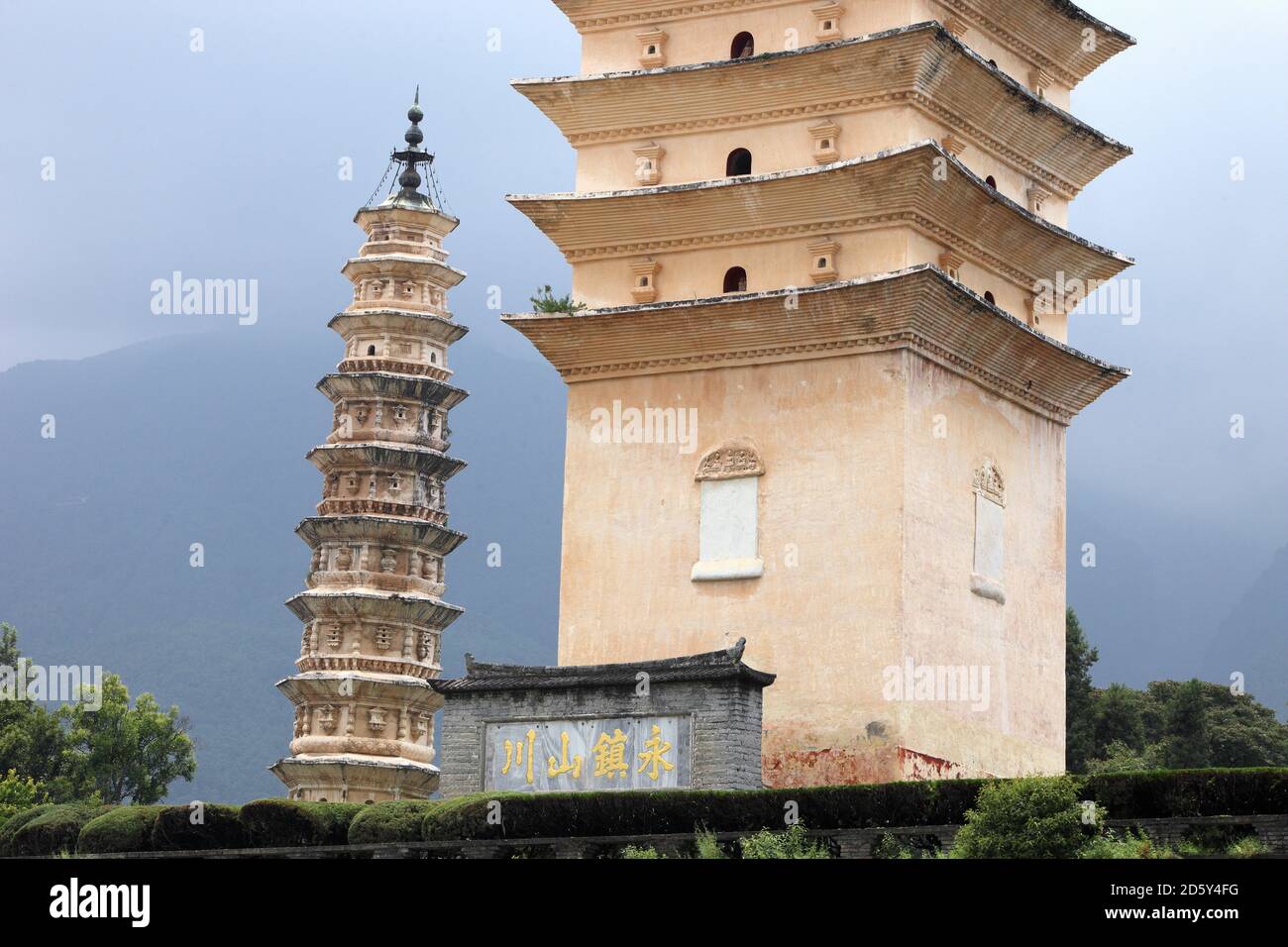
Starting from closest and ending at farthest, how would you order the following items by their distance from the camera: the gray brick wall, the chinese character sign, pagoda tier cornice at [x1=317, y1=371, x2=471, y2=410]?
the gray brick wall → the chinese character sign → pagoda tier cornice at [x1=317, y1=371, x2=471, y2=410]

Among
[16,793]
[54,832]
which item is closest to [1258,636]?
[16,793]

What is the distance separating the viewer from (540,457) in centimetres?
16275

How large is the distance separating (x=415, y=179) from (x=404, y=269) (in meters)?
2.42

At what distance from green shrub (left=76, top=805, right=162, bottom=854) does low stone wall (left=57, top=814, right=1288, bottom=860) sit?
1.66ft

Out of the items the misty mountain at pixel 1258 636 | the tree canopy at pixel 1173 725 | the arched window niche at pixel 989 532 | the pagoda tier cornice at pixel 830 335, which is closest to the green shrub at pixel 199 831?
the pagoda tier cornice at pixel 830 335

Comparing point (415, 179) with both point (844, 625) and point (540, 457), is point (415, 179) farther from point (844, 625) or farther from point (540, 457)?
point (540, 457)

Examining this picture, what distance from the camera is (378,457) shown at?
42.4m

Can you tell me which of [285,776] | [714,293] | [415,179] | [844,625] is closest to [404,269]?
[415,179]

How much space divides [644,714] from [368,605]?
1990 centimetres

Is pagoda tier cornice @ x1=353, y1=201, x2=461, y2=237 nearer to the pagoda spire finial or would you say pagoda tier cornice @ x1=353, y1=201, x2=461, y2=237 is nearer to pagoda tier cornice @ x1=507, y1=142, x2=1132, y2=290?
the pagoda spire finial

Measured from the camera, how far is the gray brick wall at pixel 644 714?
2144 cm

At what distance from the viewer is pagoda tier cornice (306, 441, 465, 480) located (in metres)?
42.3

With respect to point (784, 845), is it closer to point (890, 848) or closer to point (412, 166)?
point (890, 848)

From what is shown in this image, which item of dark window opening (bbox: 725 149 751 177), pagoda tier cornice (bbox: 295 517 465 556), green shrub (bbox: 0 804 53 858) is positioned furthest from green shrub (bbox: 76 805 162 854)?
pagoda tier cornice (bbox: 295 517 465 556)
